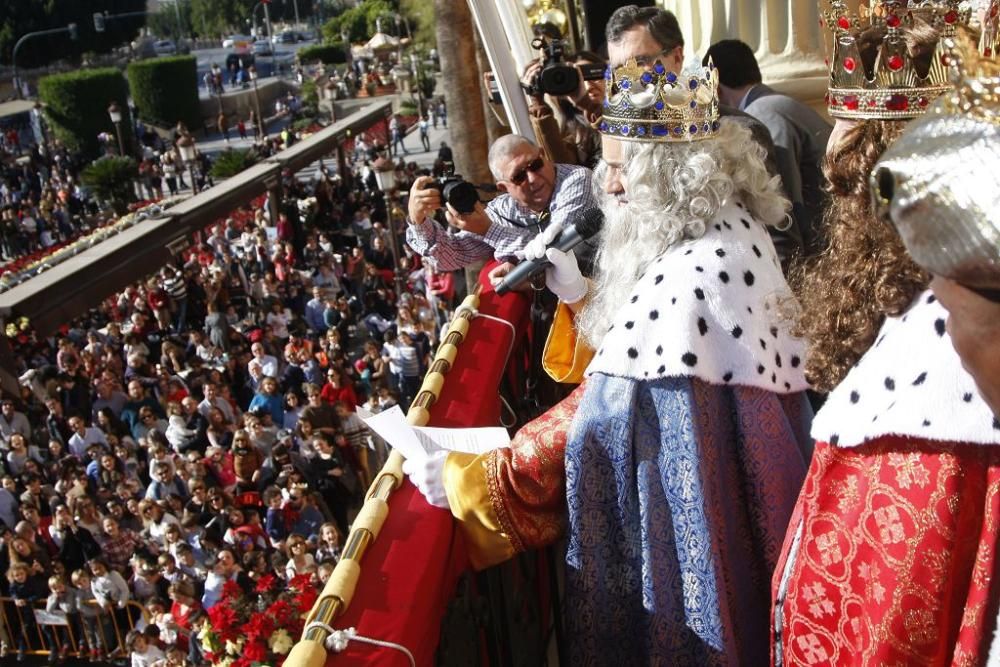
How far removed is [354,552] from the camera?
2293mm

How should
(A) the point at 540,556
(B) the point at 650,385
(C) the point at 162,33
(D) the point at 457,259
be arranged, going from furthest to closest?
(C) the point at 162,33 < (D) the point at 457,259 < (A) the point at 540,556 < (B) the point at 650,385

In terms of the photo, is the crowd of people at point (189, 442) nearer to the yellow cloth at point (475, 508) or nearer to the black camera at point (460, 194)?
the black camera at point (460, 194)

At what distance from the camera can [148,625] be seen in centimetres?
809

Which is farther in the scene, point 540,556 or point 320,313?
point 320,313

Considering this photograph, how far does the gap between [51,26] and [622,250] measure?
195 feet

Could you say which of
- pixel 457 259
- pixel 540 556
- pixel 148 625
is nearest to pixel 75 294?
pixel 148 625

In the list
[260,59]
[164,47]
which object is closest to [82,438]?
[260,59]

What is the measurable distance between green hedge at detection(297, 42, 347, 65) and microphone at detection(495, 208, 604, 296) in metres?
57.5

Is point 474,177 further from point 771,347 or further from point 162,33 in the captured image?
point 162,33

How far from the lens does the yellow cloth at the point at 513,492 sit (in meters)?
2.47

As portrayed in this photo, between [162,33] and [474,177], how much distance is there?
77.9 metres

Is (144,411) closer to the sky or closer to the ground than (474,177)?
closer to the ground

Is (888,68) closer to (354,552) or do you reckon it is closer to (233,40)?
(354,552)

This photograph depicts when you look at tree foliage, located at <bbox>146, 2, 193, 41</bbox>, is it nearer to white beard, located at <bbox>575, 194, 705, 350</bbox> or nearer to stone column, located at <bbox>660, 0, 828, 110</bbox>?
stone column, located at <bbox>660, 0, 828, 110</bbox>
